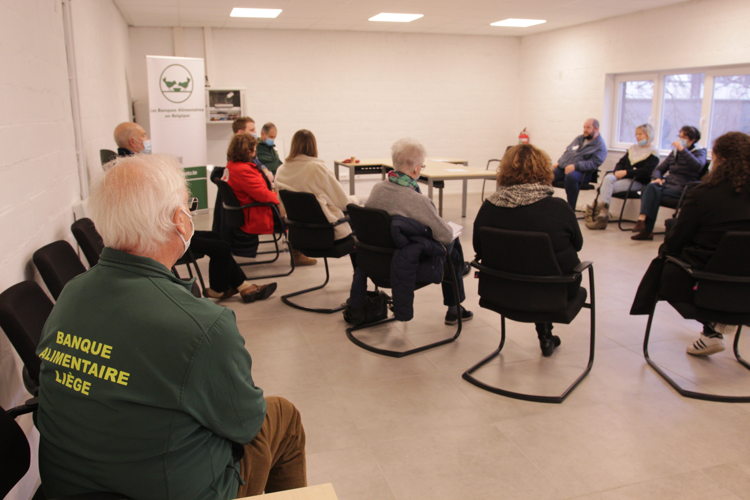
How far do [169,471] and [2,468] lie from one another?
1.44ft

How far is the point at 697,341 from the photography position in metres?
3.37

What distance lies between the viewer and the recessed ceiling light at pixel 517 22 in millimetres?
8421

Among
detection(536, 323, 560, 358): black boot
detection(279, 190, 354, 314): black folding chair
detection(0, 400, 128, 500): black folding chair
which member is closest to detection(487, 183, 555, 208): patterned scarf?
detection(536, 323, 560, 358): black boot

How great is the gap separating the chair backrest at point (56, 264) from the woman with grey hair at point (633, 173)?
5.98m

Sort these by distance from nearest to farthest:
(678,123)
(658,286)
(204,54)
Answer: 1. (658,286)
2. (678,123)
3. (204,54)

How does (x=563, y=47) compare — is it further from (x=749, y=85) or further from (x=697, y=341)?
(x=697, y=341)

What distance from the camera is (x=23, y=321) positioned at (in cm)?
176

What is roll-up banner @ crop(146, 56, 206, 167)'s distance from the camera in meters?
7.18

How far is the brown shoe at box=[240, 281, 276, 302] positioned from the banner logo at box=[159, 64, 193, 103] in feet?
12.8

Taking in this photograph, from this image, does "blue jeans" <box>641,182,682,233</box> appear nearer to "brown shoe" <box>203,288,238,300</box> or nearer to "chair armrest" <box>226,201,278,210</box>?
"chair armrest" <box>226,201,278,210</box>

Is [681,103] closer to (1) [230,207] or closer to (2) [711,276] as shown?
(2) [711,276]

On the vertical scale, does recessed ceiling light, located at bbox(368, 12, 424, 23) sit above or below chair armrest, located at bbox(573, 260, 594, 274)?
above

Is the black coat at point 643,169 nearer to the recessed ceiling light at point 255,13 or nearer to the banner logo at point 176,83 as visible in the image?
the recessed ceiling light at point 255,13

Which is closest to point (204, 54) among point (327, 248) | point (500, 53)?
point (500, 53)
